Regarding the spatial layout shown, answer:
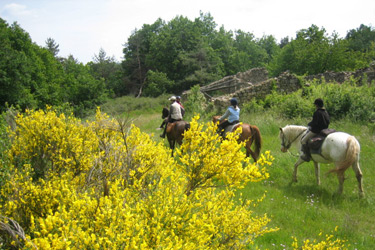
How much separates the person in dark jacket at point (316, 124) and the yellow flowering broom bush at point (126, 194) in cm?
484

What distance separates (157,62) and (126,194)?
45.2m

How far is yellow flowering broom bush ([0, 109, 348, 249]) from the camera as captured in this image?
2.30 m

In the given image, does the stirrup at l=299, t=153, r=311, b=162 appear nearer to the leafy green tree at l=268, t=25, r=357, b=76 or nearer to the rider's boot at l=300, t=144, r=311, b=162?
the rider's boot at l=300, t=144, r=311, b=162

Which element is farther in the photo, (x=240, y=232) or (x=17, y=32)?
(x=17, y=32)

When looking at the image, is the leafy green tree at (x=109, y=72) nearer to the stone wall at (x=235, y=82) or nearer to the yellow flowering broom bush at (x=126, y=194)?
the stone wall at (x=235, y=82)

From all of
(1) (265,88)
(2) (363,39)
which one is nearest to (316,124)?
(1) (265,88)

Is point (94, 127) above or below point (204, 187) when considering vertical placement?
above

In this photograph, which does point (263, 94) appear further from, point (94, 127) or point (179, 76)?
point (179, 76)

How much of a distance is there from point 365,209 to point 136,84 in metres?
44.9

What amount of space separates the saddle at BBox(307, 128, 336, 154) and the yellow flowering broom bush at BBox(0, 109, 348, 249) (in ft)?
15.3

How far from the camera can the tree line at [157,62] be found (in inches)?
1037

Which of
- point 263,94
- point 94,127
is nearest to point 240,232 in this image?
point 94,127

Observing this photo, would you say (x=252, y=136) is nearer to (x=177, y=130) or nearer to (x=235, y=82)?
(x=177, y=130)

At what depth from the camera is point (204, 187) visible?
3443 millimetres
